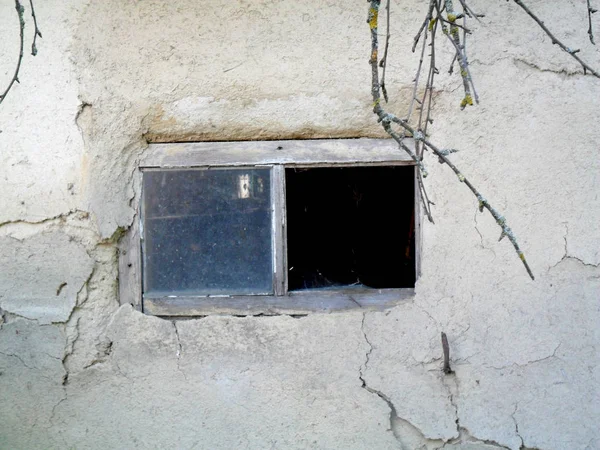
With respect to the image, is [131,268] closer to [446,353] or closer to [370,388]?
[370,388]

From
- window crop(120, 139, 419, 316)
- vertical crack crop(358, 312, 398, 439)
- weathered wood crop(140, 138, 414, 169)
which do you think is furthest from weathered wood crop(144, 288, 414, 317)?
weathered wood crop(140, 138, 414, 169)

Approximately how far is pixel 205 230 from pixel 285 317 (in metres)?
0.41

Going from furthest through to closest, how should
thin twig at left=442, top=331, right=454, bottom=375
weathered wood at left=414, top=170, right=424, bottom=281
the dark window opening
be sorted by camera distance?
the dark window opening < weathered wood at left=414, top=170, right=424, bottom=281 < thin twig at left=442, top=331, right=454, bottom=375

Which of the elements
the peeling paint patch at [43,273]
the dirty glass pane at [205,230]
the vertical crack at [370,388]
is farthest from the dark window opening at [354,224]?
the peeling paint patch at [43,273]

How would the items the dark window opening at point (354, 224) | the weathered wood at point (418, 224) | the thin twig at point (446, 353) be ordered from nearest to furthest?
the thin twig at point (446, 353) < the weathered wood at point (418, 224) < the dark window opening at point (354, 224)

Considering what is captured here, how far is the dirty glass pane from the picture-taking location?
96.7 inches

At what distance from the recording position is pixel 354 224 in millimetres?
3645

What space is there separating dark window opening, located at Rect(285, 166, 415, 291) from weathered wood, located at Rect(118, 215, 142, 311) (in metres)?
0.75

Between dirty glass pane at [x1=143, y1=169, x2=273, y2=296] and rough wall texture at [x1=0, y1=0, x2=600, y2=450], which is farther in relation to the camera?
dirty glass pane at [x1=143, y1=169, x2=273, y2=296]

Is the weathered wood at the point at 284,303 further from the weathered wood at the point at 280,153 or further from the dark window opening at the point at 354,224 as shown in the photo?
the dark window opening at the point at 354,224

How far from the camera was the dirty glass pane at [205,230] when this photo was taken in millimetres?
2455

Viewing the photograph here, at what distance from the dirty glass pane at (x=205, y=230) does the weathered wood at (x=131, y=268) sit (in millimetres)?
30

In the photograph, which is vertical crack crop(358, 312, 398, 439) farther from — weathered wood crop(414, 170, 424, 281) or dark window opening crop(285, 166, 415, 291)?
dark window opening crop(285, 166, 415, 291)

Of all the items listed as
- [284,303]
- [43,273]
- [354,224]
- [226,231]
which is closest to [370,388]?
[284,303]
